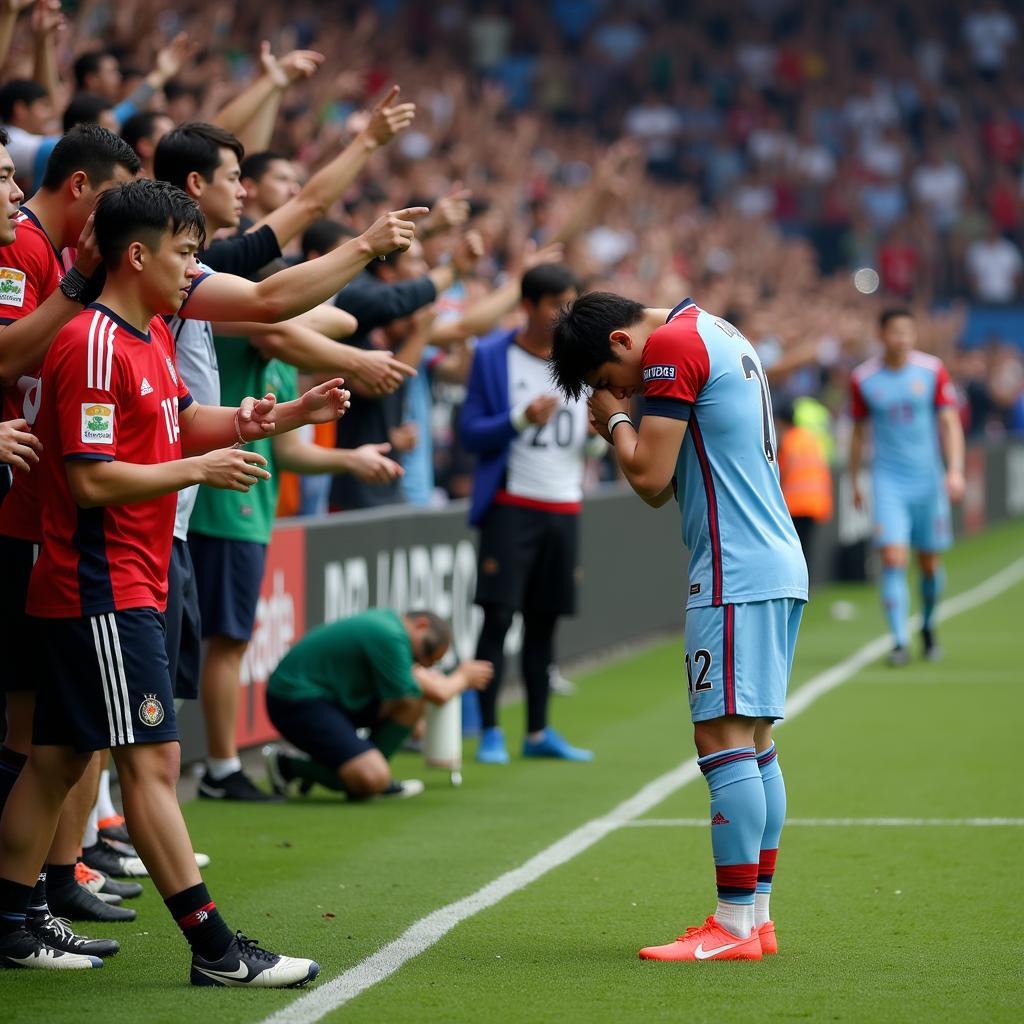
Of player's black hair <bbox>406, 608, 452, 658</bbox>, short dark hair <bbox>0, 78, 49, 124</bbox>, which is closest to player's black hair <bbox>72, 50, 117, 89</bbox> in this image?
short dark hair <bbox>0, 78, 49, 124</bbox>

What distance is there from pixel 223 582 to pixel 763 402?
9.32 feet

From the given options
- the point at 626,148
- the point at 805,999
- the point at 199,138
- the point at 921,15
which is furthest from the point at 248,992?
the point at 921,15

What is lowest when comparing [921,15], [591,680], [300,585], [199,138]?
[591,680]

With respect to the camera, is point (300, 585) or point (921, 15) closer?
point (300, 585)

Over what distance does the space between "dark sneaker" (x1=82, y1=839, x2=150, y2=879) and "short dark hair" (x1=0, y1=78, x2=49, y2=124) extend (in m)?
3.58

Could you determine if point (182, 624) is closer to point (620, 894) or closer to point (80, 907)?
point (80, 907)

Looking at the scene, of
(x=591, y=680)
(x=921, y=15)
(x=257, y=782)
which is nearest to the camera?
(x=257, y=782)

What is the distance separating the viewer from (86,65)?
32.7 ft

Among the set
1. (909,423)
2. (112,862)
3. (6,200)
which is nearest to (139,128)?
(6,200)

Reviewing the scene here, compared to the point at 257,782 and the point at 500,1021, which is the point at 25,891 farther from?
the point at 257,782

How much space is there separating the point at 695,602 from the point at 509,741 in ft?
16.2

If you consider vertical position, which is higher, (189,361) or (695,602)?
(189,361)

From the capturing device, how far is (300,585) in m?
9.93

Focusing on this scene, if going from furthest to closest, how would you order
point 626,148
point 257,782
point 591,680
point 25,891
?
1. point 591,680
2. point 626,148
3. point 257,782
4. point 25,891
